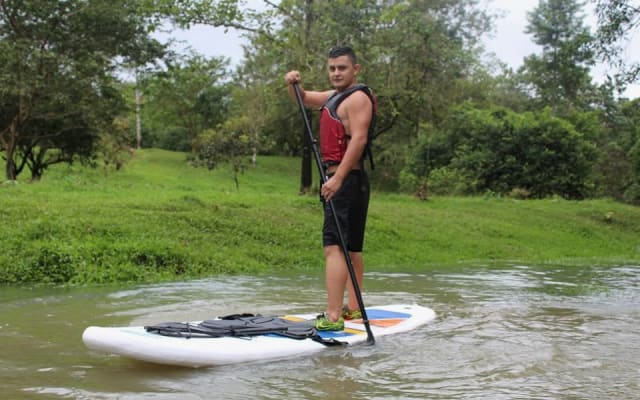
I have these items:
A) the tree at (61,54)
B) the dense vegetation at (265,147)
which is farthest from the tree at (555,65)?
the tree at (61,54)

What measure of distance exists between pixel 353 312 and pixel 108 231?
517cm

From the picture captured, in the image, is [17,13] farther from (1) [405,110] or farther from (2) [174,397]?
(2) [174,397]

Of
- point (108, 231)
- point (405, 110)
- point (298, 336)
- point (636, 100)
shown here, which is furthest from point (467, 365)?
point (636, 100)

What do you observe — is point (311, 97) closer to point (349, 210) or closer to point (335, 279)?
point (349, 210)

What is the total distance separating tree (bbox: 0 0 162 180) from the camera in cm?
1644

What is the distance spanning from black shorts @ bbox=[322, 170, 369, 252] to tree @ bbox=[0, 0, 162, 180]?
12.6 m

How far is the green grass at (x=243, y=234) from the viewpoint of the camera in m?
8.84

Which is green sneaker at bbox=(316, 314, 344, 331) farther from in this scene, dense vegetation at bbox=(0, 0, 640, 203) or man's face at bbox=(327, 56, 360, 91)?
dense vegetation at bbox=(0, 0, 640, 203)

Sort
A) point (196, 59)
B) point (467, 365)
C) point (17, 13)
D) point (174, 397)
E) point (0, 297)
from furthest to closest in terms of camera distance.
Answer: point (196, 59) → point (17, 13) → point (0, 297) → point (467, 365) → point (174, 397)

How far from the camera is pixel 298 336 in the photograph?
474 cm

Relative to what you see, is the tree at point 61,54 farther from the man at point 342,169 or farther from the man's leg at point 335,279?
the man's leg at point 335,279

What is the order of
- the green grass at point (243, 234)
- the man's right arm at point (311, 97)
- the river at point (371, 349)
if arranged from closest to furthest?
the river at point (371, 349), the man's right arm at point (311, 97), the green grass at point (243, 234)

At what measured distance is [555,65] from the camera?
151 feet

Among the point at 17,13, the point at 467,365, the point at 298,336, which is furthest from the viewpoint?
the point at 17,13
